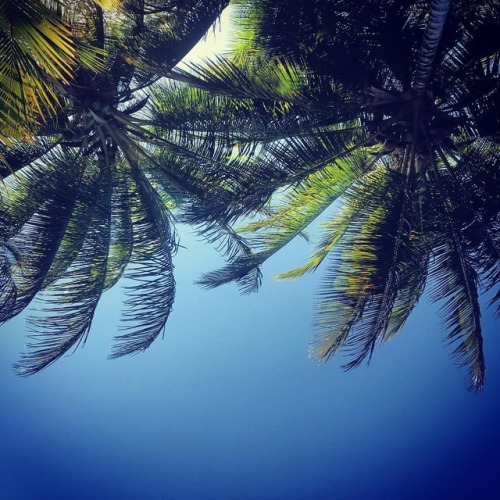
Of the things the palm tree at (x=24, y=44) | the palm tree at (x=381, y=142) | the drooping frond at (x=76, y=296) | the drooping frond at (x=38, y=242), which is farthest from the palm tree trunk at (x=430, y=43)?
the drooping frond at (x=38, y=242)

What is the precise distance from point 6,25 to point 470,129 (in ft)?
18.1

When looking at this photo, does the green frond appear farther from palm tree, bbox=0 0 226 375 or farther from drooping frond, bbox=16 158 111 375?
drooping frond, bbox=16 158 111 375

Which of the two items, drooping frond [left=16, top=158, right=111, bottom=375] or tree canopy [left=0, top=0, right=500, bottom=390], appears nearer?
tree canopy [left=0, top=0, right=500, bottom=390]

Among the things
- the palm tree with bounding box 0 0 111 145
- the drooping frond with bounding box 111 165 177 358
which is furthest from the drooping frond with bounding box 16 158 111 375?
the palm tree with bounding box 0 0 111 145

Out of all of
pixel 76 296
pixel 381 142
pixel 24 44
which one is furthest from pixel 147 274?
pixel 24 44

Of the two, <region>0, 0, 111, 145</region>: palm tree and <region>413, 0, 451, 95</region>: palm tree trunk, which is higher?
<region>413, 0, 451, 95</region>: palm tree trunk

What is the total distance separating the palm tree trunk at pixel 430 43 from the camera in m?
5.32

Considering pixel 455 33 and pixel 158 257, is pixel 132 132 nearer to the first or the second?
pixel 158 257

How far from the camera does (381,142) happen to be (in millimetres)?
Answer: 7281

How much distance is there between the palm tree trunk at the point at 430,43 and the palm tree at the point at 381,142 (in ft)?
0.09

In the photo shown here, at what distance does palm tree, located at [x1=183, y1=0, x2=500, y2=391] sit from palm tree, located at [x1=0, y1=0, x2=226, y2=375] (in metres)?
0.86

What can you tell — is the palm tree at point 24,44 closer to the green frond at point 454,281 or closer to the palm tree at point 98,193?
the palm tree at point 98,193

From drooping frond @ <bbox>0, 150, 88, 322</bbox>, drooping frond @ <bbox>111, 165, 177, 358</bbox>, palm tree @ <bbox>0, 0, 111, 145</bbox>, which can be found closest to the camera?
palm tree @ <bbox>0, 0, 111, 145</bbox>

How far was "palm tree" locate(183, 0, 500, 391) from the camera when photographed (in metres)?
6.36
